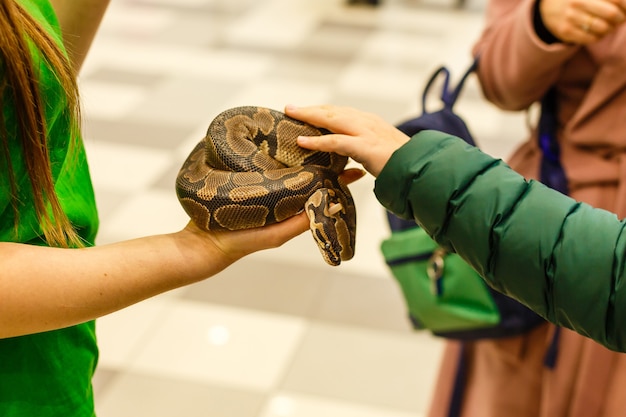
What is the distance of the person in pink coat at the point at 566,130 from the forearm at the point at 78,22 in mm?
857

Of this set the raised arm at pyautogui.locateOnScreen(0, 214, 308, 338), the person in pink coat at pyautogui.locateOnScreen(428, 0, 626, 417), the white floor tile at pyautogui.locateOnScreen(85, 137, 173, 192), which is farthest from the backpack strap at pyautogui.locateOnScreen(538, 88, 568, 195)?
the white floor tile at pyautogui.locateOnScreen(85, 137, 173, 192)

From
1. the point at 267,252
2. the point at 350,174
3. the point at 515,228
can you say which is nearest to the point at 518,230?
the point at 515,228

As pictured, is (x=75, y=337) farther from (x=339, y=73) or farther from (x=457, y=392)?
(x=339, y=73)

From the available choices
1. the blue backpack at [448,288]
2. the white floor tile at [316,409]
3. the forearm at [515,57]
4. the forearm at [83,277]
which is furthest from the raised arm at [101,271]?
the white floor tile at [316,409]

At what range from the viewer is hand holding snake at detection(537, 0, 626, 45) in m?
1.43

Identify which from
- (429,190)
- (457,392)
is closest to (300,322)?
(457,392)

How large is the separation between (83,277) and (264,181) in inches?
14.4

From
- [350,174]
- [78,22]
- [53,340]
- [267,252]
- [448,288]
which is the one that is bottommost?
[267,252]

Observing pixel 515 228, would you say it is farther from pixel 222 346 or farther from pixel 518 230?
pixel 222 346

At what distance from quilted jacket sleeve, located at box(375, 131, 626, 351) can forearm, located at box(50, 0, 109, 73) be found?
0.58 m

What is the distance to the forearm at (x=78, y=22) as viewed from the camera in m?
1.26

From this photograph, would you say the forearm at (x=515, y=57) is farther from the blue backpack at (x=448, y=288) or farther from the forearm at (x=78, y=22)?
the forearm at (x=78, y=22)

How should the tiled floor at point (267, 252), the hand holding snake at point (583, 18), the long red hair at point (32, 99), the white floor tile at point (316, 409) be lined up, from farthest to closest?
the tiled floor at point (267, 252) → the white floor tile at point (316, 409) → the hand holding snake at point (583, 18) → the long red hair at point (32, 99)

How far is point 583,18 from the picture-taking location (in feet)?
4.78
